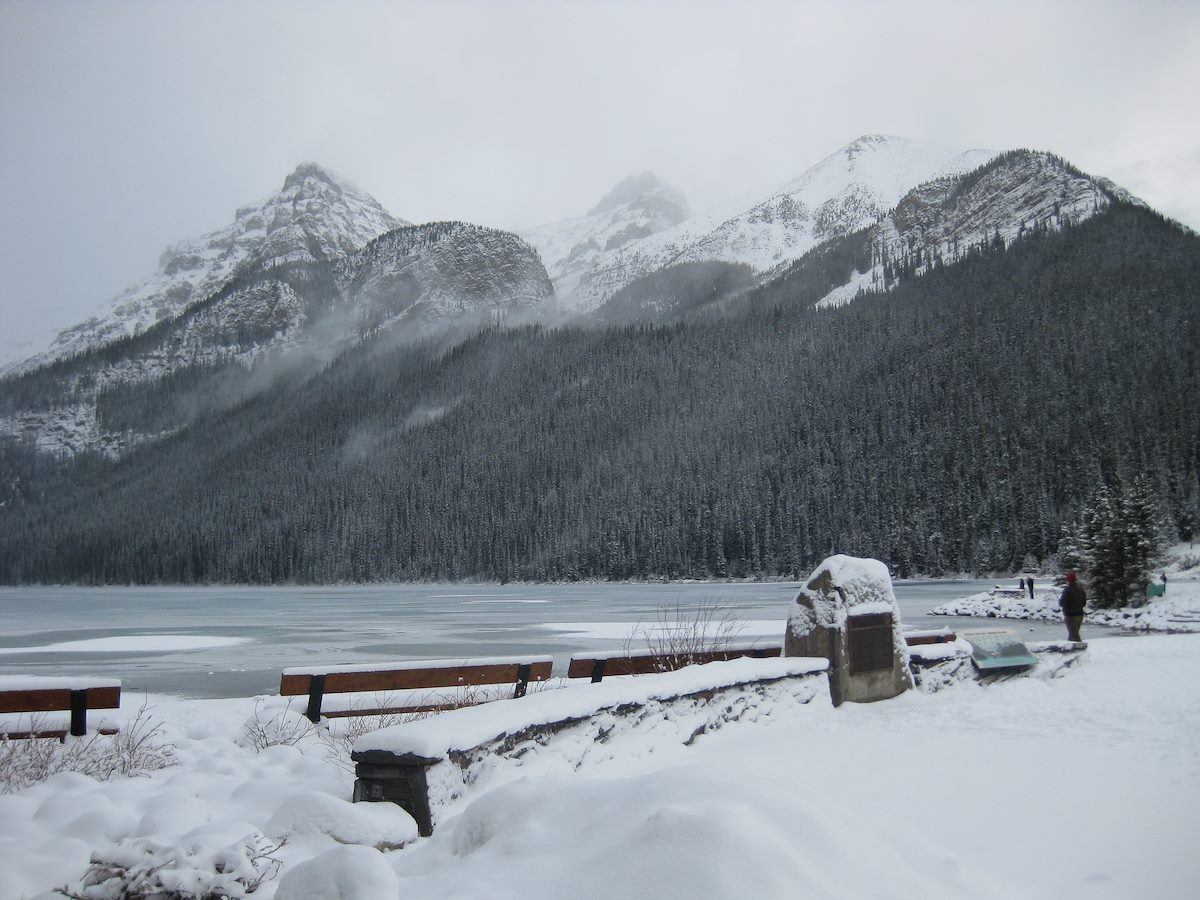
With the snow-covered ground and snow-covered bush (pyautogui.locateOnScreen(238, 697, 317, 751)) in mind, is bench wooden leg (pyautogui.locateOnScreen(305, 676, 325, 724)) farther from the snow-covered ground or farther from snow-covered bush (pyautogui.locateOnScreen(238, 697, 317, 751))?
the snow-covered ground

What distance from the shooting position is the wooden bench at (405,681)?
30.9 feet

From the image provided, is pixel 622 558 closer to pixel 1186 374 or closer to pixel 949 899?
pixel 1186 374

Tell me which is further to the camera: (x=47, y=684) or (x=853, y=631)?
(x=853, y=631)

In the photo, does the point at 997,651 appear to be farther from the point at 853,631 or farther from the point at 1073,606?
the point at 1073,606

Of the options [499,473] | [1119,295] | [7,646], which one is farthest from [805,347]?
[7,646]

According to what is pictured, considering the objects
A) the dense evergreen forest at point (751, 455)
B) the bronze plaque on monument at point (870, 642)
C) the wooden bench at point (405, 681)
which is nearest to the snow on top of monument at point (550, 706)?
the bronze plaque on monument at point (870, 642)

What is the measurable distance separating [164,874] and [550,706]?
3.94 metres

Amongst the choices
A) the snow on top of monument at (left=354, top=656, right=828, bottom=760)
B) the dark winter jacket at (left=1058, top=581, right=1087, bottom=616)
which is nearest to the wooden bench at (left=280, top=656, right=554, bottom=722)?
the snow on top of monument at (left=354, top=656, right=828, bottom=760)

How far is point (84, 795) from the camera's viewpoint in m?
5.84

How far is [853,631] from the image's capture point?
1089 cm

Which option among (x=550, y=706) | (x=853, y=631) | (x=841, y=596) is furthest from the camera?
(x=841, y=596)

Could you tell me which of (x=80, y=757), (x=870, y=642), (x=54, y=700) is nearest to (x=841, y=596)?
(x=870, y=642)

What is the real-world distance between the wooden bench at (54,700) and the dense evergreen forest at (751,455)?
80078 millimetres

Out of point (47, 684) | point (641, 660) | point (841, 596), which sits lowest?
point (641, 660)
